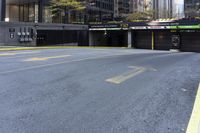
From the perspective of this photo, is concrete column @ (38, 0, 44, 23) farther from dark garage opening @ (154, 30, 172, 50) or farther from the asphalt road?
the asphalt road

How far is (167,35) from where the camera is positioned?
2069 inches

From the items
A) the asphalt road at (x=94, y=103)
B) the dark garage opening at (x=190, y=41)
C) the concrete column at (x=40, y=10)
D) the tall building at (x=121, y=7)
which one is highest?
the tall building at (x=121, y=7)

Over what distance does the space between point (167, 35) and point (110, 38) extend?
13776 millimetres

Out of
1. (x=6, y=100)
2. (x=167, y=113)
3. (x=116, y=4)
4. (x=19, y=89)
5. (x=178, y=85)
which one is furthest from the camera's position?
(x=116, y=4)

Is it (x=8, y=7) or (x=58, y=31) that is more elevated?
(x=8, y=7)

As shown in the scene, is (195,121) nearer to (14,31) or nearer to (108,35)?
(14,31)

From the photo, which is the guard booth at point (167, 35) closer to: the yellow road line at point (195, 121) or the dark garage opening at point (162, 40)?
the dark garage opening at point (162, 40)

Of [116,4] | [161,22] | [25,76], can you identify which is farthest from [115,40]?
[25,76]

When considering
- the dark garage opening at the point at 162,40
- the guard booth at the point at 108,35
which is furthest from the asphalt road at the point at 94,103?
the guard booth at the point at 108,35

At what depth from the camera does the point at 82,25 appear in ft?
184

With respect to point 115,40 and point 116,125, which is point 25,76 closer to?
point 116,125

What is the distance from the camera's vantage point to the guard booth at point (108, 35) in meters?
55.1

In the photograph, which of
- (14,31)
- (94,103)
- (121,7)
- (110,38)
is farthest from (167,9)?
(94,103)

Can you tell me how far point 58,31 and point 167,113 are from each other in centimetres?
4361
